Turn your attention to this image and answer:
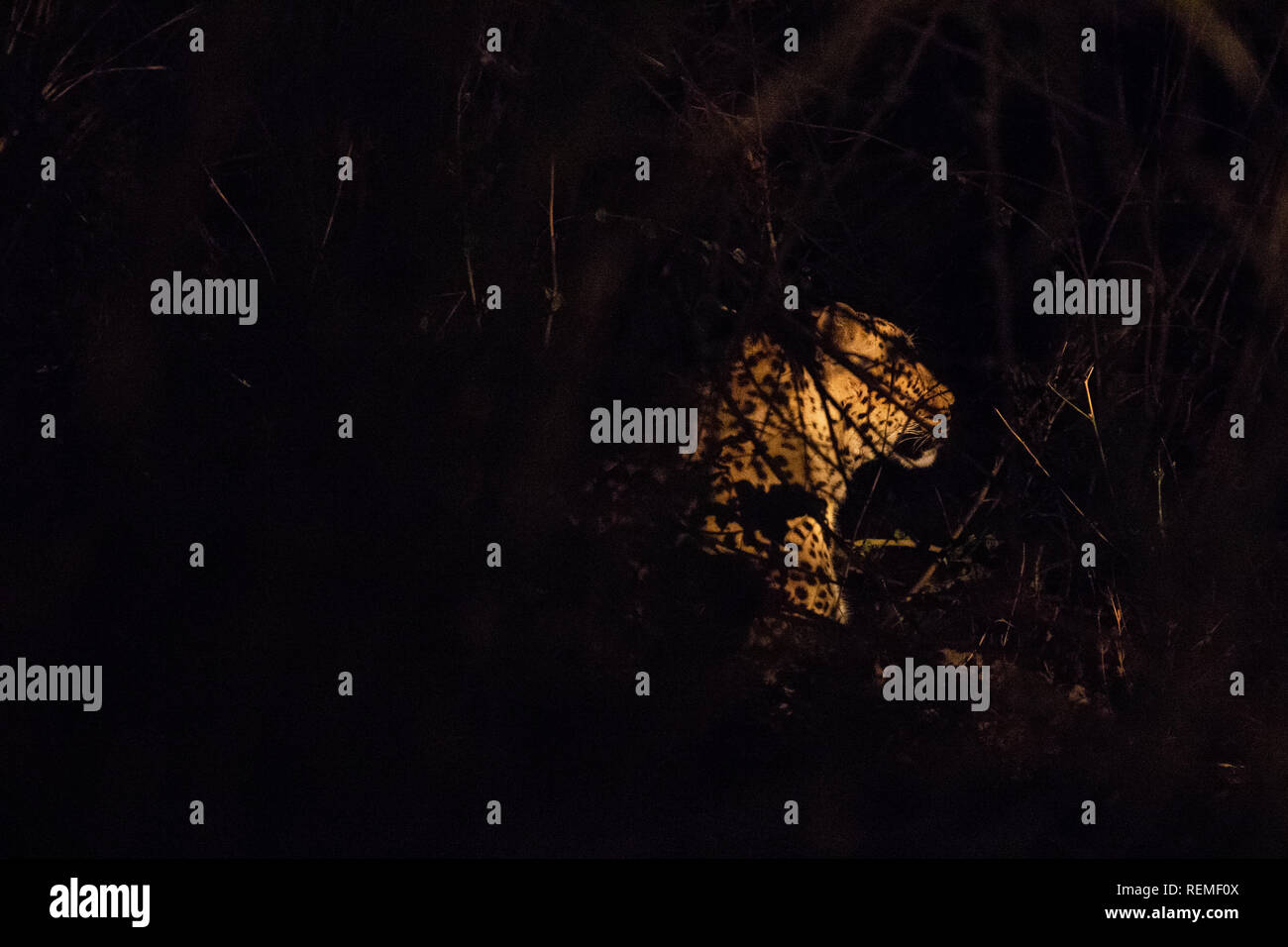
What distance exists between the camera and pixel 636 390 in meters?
1.94

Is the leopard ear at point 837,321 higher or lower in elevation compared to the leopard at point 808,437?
higher

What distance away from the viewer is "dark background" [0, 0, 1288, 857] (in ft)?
6.38

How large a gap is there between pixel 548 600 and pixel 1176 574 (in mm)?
1466

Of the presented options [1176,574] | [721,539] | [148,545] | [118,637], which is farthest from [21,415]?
[1176,574]

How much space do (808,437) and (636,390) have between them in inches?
16.4

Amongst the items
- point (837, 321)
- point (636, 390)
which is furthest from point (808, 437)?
point (636, 390)

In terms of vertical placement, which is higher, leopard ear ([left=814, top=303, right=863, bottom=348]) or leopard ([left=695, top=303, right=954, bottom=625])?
leopard ear ([left=814, top=303, right=863, bottom=348])

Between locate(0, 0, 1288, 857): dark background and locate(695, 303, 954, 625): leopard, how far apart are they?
6 cm

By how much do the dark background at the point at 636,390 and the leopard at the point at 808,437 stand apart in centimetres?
6

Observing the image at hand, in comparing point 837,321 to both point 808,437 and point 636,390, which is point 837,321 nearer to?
point 808,437

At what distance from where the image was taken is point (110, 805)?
78.8 inches

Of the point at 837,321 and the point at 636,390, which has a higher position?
the point at 837,321

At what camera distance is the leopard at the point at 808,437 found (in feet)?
6.37

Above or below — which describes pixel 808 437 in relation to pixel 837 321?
below
